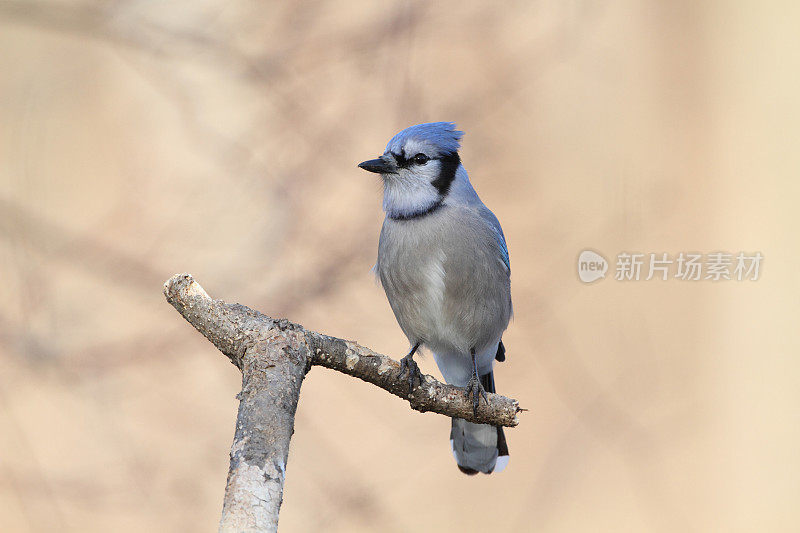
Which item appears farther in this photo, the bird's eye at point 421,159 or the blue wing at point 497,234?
the blue wing at point 497,234

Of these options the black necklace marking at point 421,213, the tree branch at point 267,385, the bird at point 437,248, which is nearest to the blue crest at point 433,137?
the bird at point 437,248

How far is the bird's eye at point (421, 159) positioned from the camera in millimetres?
2471

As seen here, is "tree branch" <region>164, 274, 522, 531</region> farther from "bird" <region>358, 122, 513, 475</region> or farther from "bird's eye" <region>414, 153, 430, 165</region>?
"bird's eye" <region>414, 153, 430, 165</region>

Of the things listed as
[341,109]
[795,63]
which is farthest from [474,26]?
[795,63]

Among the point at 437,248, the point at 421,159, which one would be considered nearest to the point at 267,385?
the point at 437,248

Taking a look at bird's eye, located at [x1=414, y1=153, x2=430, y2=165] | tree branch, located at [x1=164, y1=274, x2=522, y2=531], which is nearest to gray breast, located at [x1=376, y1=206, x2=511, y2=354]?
bird's eye, located at [x1=414, y1=153, x2=430, y2=165]

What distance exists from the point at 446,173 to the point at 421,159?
0.11 metres

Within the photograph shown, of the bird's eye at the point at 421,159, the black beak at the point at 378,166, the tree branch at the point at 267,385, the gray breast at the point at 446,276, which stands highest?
the bird's eye at the point at 421,159

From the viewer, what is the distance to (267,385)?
1343mm

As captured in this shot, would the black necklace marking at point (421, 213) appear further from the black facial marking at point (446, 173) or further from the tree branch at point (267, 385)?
the tree branch at point (267, 385)

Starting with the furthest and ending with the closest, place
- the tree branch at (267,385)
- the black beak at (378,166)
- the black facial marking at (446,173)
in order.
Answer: the black facial marking at (446,173), the black beak at (378,166), the tree branch at (267,385)

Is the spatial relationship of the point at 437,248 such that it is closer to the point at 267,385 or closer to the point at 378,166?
the point at 378,166

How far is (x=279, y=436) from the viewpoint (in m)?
1.23

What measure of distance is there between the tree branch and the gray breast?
63 centimetres
